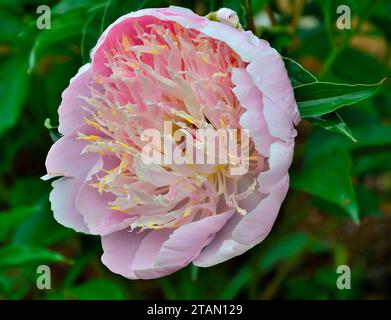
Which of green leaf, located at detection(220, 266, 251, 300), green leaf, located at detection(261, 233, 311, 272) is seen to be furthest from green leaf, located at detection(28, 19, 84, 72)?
green leaf, located at detection(261, 233, 311, 272)

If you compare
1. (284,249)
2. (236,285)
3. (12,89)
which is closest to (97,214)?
(12,89)

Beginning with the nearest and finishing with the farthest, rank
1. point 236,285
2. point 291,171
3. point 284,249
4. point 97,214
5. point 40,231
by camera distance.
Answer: point 97,214
point 291,171
point 40,231
point 236,285
point 284,249

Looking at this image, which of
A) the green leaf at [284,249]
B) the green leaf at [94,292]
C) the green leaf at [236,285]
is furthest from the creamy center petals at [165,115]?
the green leaf at [284,249]

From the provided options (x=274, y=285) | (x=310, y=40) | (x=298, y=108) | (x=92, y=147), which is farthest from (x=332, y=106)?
(x=274, y=285)

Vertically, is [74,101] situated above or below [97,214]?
above

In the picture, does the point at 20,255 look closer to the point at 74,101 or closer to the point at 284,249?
the point at 74,101

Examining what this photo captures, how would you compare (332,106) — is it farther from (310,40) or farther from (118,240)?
(310,40)

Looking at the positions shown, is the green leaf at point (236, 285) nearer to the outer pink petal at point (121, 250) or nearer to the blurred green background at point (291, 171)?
the blurred green background at point (291, 171)
